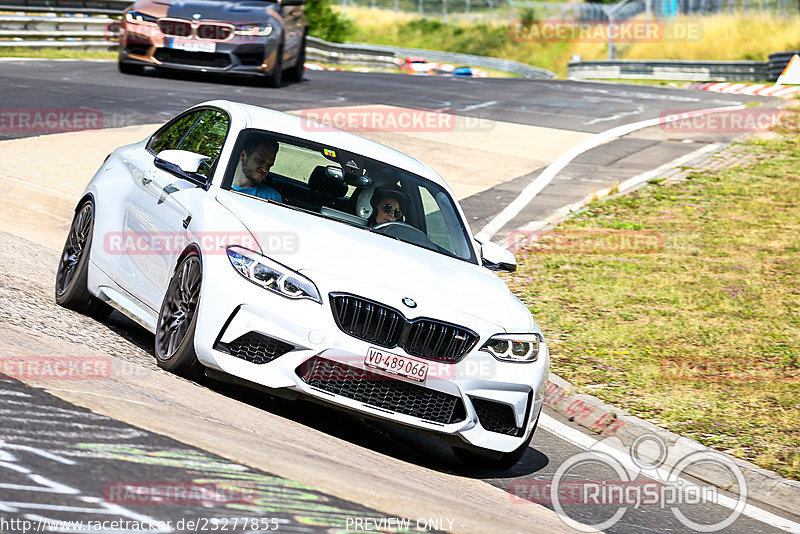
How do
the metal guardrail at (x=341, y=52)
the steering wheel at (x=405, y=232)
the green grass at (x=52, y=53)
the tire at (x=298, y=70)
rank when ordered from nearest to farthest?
the steering wheel at (x=405, y=232) → the tire at (x=298, y=70) → the green grass at (x=52, y=53) → the metal guardrail at (x=341, y=52)

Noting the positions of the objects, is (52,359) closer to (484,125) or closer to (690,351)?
(690,351)

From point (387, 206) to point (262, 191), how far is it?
2.71 ft

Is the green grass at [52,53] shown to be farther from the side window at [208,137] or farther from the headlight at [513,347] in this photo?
the headlight at [513,347]

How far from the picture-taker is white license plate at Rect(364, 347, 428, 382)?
6.14 meters

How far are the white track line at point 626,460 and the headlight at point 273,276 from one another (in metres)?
2.54

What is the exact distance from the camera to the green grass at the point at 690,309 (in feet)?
28.3

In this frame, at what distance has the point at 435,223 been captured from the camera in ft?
25.9

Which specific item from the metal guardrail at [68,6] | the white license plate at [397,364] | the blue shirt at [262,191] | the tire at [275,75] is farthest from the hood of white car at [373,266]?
the metal guardrail at [68,6]

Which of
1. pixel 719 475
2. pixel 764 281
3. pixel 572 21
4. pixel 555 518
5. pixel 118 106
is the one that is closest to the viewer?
pixel 555 518

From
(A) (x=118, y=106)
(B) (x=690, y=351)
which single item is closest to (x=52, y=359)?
(B) (x=690, y=351)

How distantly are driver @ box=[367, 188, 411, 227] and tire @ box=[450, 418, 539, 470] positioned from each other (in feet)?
5.09

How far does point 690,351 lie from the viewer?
33.1ft

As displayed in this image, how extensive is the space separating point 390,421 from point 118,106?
13475mm

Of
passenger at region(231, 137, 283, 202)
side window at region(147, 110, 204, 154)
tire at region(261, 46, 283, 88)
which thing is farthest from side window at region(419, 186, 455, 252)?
tire at region(261, 46, 283, 88)
